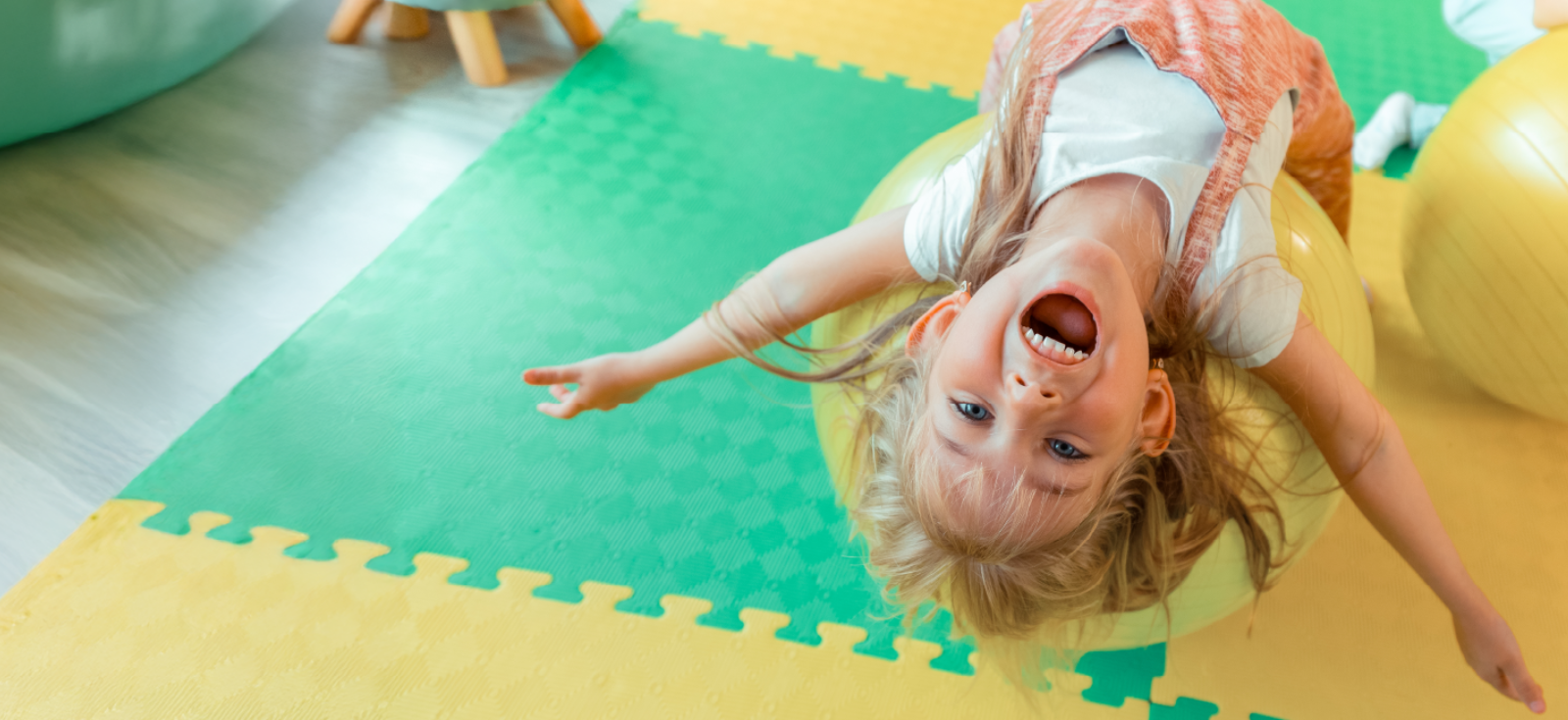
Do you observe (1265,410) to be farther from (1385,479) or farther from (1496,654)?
(1496,654)

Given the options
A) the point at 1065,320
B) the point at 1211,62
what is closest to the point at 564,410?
the point at 1065,320

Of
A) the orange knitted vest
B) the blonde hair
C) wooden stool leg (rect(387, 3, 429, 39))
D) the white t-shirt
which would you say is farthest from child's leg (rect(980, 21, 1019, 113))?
wooden stool leg (rect(387, 3, 429, 39))

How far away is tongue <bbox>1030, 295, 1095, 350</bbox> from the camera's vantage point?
2.83ft

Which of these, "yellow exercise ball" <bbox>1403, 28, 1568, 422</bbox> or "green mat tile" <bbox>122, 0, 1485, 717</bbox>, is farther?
"green mat tile" <bbox>122, 0, 1485, 717</bbox>

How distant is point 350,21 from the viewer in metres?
2.17

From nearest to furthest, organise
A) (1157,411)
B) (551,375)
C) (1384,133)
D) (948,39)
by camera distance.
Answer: (1157,411), (551,375), (1384,133), (948,39)

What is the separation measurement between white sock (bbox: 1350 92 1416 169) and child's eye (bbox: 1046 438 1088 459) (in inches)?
63.9

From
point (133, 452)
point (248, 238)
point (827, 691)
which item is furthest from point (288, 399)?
point (827, 691)

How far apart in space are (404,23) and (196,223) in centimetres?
79

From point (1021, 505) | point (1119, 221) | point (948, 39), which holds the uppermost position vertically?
point (1119, 221)

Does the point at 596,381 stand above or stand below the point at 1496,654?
above

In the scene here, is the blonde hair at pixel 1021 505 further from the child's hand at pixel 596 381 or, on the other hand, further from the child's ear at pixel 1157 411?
the child's hand at pixel 596 381

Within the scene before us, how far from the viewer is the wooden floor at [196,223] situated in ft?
4.59

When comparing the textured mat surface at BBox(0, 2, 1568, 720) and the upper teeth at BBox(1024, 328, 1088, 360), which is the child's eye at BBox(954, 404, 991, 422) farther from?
the textured mat surface at BBox(0, 2, 1568, 720)
